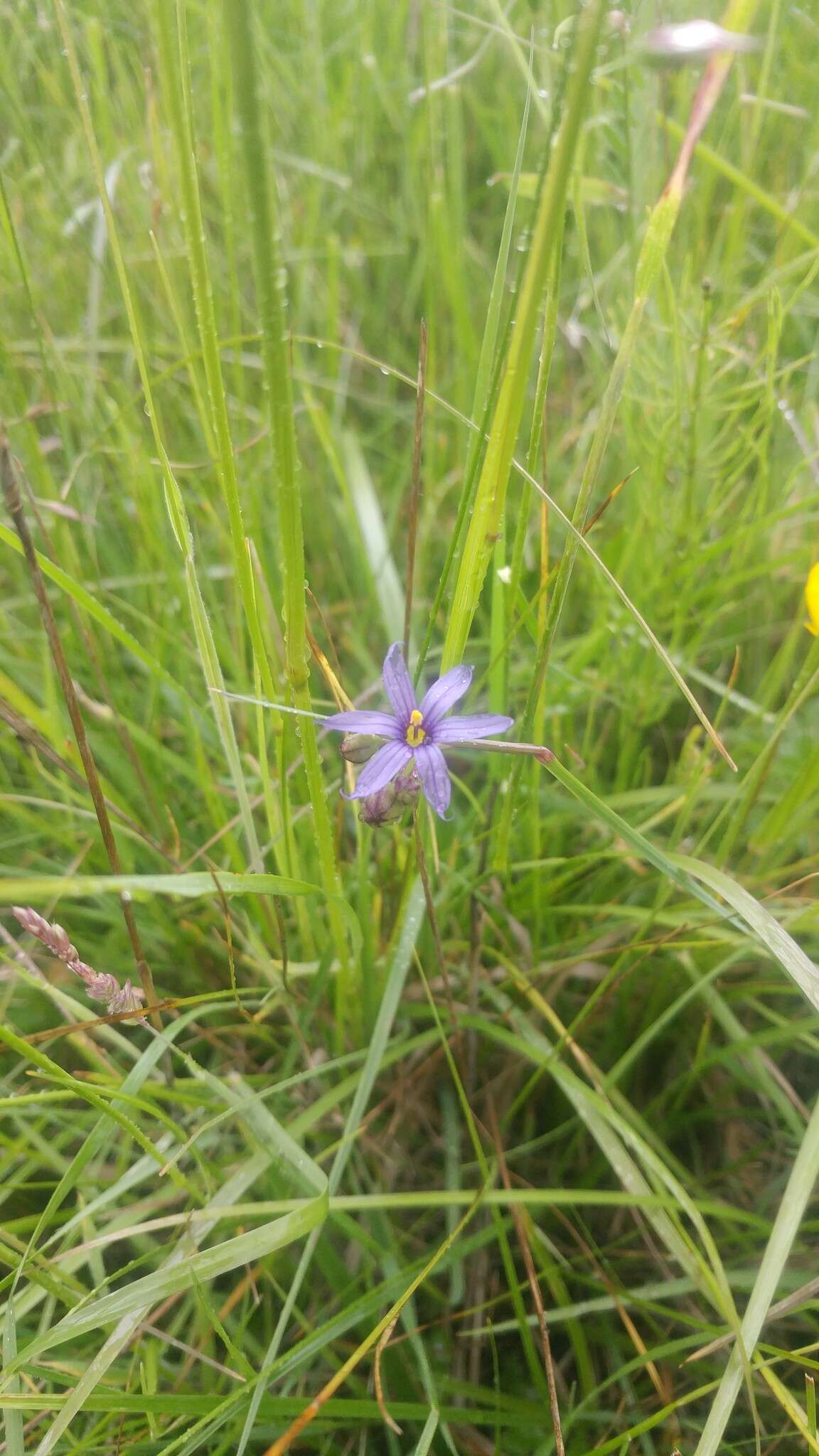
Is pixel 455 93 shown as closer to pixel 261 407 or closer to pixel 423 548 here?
pixel 261 407

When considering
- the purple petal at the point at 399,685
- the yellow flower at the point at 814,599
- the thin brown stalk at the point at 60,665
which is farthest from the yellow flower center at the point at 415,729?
the yellow flower at the point at 814,599

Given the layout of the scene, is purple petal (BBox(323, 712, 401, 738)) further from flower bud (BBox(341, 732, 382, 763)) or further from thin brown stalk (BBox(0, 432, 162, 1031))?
thin brown stalk (BBox(0, 432, 162, 1031))

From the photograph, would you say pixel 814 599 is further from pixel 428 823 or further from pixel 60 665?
pixel 60 665

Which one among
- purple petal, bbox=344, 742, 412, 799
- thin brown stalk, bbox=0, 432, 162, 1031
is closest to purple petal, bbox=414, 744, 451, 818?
purple petal, bbox=344, 742, 412, 799

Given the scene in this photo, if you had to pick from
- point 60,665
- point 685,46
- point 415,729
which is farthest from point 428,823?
Result: point 685,46

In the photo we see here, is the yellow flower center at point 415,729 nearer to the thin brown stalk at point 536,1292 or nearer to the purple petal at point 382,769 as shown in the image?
the purple petal at point 382,769

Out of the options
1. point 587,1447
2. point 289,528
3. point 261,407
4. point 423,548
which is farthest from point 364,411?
point 587,1447
